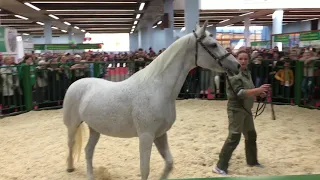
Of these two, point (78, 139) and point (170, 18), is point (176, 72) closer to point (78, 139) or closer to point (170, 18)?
point (78, 139)

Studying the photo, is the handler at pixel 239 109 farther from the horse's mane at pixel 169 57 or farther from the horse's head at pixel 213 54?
the horse's mane at pixel 169 57

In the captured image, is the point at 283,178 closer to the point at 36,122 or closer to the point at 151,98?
the point at 151,98

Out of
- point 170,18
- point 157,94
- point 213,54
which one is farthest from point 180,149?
point 170,18

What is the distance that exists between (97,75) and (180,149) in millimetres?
5636

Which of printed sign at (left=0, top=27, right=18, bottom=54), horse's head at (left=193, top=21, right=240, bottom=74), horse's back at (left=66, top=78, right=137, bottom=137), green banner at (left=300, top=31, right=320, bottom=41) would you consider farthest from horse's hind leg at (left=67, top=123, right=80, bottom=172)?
green banner at (left=300, top=31, right=320, bottom=41)

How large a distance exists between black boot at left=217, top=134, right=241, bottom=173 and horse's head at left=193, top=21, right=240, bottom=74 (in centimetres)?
118

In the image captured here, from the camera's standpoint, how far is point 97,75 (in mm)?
10297

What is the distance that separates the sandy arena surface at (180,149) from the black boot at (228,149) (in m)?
0.19

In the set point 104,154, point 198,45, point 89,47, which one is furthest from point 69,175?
point 89,47

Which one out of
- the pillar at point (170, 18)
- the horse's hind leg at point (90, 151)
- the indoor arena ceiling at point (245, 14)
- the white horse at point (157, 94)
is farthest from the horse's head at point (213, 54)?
the indoor arena ceiling at point (245, 14)

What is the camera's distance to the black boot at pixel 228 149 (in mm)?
4047

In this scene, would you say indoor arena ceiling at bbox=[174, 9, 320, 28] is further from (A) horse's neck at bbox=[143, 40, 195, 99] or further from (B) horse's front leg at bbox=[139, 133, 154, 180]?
(B) horse's front leg at bbox=[139, 133, 154, 180]

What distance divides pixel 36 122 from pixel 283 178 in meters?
7.63

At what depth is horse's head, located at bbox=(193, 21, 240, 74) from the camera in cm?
316
